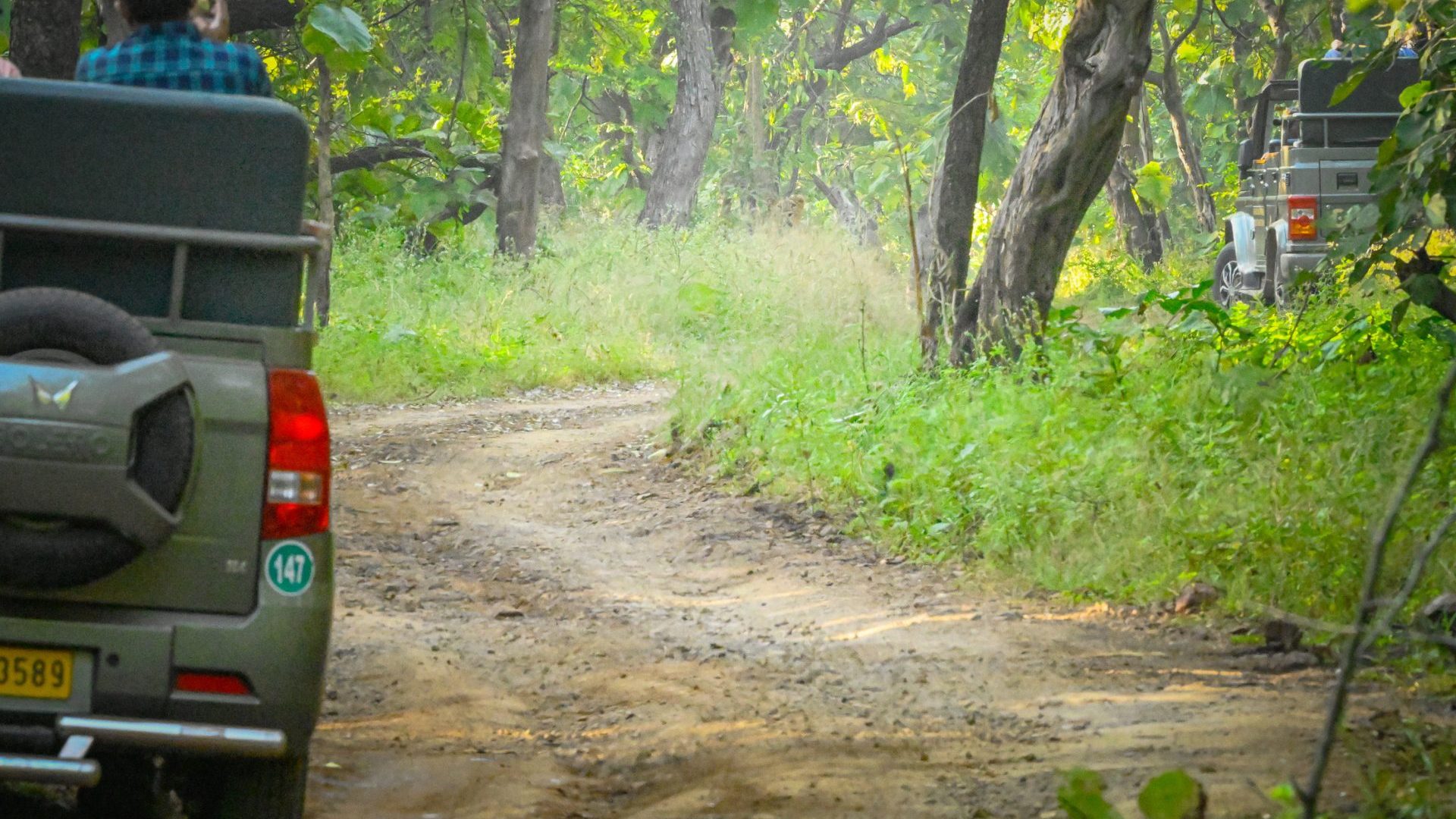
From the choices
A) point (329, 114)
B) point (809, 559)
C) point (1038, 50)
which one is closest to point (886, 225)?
point (1038, 50)

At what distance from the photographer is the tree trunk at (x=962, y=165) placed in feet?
38.3

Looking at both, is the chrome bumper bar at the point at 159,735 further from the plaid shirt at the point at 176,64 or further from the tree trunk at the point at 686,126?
the tree trunk at the point at 686,126

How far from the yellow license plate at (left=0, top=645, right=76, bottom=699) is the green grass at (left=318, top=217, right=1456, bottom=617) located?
4.62 m

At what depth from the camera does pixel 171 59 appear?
5137 mm

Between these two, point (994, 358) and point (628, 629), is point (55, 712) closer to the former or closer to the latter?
point (628, 629)

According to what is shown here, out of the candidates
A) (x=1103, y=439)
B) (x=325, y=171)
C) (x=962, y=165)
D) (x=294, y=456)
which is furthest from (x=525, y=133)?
(x=294, y=456)

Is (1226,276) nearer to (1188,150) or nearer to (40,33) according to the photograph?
(1188,150)

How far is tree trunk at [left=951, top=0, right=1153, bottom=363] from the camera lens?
1024 cm

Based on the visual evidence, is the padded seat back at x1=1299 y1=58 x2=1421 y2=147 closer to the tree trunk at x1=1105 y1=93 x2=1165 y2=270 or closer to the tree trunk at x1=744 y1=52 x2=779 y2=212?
the tree trunk at x1=1105 y1=93 x2=1165 y2=270

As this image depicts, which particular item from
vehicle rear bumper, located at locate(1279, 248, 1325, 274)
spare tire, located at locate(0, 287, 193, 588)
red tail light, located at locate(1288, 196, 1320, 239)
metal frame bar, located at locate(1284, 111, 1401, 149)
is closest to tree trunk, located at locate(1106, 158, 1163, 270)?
metal frame bar, located at locate(1284, 111, 1401, 149)

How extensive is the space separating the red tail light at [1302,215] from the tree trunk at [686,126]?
529 inches

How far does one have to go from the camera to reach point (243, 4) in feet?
47.1

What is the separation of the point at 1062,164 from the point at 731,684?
5464mm

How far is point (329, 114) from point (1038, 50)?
1976 centimetres
